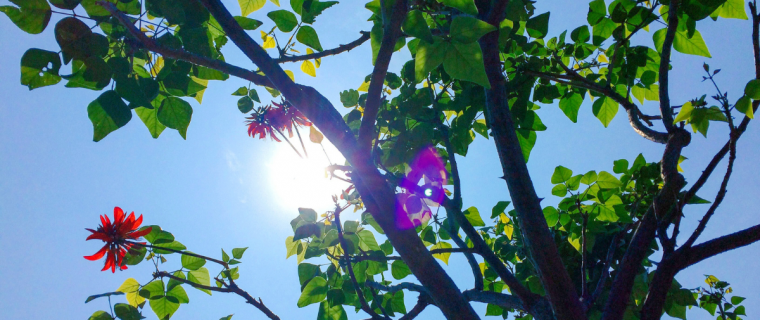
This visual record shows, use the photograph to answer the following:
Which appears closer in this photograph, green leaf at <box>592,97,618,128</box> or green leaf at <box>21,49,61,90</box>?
green leaf at <box>21,49,61,90</box>

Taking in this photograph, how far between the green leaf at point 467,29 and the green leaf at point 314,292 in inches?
60.7

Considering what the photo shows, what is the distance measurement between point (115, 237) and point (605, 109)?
289 cm

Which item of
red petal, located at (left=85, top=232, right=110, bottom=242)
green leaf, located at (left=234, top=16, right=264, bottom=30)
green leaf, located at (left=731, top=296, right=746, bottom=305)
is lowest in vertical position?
red petal, located at (left=85, top=232, right=110, bottom=242)

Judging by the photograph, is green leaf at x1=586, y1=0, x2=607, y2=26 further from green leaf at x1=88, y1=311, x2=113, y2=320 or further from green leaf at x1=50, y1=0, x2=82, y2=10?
green leaf at x1=88, y1=311, x2=113, y2=320

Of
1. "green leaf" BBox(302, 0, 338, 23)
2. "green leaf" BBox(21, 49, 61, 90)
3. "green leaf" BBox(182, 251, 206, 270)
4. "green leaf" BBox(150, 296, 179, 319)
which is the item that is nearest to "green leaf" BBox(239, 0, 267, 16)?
"green leaf" BBox(302, 0, 338, 23)

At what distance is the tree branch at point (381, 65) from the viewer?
1034 mm

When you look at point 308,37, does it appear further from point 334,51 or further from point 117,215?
point 117,215

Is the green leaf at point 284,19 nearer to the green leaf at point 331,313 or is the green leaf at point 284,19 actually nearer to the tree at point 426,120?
the tree at point 426,120

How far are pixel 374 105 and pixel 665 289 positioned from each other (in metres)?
1.39

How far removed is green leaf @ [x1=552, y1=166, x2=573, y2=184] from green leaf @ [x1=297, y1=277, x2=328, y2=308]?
1497mm

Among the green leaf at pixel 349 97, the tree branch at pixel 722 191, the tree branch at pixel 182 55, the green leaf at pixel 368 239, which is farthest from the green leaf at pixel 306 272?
the tree branch at pixel 722 191

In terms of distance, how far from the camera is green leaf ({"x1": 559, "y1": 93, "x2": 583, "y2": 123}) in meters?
2.53

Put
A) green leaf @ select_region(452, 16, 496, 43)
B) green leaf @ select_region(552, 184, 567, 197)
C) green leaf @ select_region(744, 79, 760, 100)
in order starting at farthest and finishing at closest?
green leaf @ select_region(552, 184, 567, 197)
green leaf @ select_region(744, 79, 760, 100)
green leaf @ select_region(452, 16, 496, 43)

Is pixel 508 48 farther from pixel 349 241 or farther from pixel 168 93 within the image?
pixel 168 93
